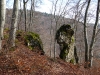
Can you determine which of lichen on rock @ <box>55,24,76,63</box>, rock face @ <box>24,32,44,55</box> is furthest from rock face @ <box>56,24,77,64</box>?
rock face @ <box>24,32,44,55</box>

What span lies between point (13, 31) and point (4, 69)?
2.73m

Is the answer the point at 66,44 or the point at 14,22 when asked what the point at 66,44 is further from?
the point at 14,22

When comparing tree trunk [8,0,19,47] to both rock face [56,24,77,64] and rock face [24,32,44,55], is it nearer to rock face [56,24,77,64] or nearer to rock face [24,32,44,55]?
rock face [24,32,44,55]

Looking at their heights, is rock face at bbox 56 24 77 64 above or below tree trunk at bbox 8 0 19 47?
below

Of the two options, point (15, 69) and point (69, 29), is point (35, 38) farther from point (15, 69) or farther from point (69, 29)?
point (15, 69)

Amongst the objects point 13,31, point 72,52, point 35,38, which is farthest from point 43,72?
point 72,52

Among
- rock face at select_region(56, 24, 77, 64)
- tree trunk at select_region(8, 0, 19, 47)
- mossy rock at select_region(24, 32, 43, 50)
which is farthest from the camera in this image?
rock face at select_region(56, 24, 77, 64)

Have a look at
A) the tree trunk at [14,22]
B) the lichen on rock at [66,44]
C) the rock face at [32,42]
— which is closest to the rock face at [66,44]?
the lichen on rock at [66,44]

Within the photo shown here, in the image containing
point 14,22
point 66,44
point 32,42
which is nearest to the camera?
point 14,22

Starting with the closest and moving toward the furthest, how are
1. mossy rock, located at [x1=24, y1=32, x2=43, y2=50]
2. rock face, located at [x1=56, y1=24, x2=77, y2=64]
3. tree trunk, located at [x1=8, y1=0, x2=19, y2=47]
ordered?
1. tree trunk, located at [x1=8, y1=0, x2=19, y2=47]
2. mossy rock, located at [x1=24, y1=32, x2=43, y2=50]
3. rock face, located at [x1=56, y1=24, x2=77, y2=64]

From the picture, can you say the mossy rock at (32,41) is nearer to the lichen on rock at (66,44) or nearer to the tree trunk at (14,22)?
the lichen on rock at (66,44)

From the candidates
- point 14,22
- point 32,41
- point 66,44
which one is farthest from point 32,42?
point 14,22

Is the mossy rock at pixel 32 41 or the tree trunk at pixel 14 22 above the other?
the tree trunk at pixel 14 22

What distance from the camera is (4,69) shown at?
7.49m
